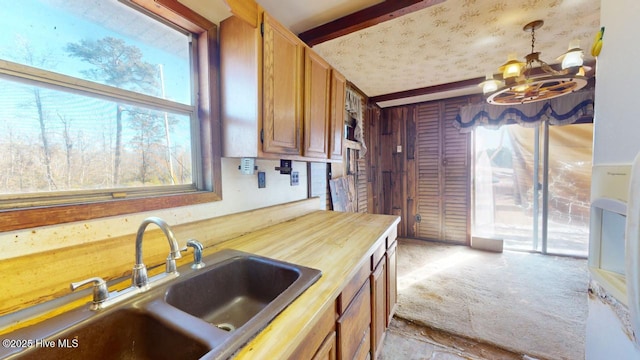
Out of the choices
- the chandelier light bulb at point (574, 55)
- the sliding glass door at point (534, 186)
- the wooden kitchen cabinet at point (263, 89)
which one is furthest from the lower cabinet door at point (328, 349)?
the sliding glass door at point (534, 186)

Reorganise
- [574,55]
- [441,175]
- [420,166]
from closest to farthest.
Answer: [574,55] → [441,175] → [420,166]

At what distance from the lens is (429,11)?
1.72 meters

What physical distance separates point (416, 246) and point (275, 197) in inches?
114

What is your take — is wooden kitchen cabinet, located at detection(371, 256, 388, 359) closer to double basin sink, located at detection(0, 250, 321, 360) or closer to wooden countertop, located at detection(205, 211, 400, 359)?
wooden countertop, located at detection(205, 211, 400, 359)

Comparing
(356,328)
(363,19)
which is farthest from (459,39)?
(356,328)

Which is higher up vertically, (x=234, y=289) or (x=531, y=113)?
Result: (x=531, y=113)

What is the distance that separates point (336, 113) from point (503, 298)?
7.90 feet

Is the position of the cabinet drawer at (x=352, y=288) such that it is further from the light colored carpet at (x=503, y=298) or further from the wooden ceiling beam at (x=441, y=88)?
the wooden ceiling beam at (x=441, y=88)

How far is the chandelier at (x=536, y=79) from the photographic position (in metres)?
1.65

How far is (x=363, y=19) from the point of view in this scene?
1713 millimetres

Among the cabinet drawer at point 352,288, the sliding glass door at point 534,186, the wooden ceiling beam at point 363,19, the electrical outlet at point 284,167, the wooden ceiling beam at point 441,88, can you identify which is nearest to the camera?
the cabinet drawer at point 352,288

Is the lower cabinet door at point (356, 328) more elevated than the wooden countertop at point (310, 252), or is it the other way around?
the wooden countertop at point (310, 252)

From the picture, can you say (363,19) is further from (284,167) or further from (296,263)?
(296,263)

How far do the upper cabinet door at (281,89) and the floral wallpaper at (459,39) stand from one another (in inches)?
34.8
